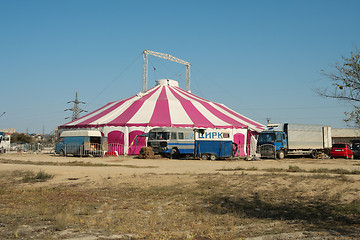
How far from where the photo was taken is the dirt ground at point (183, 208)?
6.81 m

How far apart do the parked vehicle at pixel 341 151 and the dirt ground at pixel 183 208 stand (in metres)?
19.9

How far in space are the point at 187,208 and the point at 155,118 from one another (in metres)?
24.8

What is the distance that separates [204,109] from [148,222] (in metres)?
30.5

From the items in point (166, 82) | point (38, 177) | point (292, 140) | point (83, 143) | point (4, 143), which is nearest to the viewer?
point (38, 177)

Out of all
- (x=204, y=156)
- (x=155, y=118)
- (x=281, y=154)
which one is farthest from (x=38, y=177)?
(x=281, y=154)

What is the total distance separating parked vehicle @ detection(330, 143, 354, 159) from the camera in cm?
3114

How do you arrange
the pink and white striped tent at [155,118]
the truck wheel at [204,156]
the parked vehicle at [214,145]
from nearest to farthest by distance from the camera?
the parked vehicle at [214,145], the truck wheel at [204,156], the pink and white striped tent at [155,118]

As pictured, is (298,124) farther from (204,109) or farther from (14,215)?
(14,215)

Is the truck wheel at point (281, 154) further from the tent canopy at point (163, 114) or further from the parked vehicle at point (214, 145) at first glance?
the tent canopy at point (163, 114)

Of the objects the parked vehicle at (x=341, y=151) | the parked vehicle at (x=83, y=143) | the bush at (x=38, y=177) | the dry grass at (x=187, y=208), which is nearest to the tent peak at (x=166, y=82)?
the parked vehicle at (x=83, y=143)

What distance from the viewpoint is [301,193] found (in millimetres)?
10953

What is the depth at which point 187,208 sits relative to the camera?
9.19m

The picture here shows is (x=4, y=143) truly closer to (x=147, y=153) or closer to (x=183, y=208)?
(x=147, y=153)

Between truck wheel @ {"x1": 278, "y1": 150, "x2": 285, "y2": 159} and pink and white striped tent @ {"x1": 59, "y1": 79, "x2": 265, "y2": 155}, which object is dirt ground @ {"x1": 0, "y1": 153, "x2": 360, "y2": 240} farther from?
pink and white striped tent @ {"x1": 59, "y1": 79, "x2": 265, "y2": 155}
